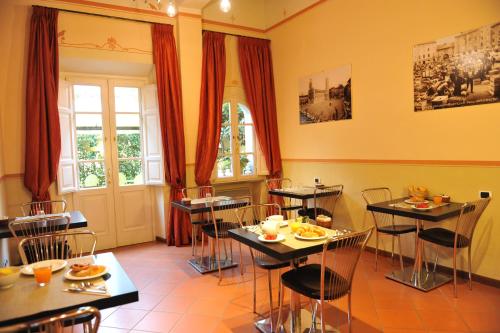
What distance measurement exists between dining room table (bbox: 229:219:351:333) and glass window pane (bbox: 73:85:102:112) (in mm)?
3313

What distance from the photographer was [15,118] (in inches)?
162

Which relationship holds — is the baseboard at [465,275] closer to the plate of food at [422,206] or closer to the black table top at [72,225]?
the plate of food at [422,206]

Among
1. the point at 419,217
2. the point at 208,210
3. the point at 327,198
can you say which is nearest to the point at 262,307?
the point at 208,210

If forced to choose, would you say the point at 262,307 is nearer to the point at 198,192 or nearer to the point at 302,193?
the point at 302,193

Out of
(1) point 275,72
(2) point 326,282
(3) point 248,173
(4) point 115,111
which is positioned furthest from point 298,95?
(2) point 326,282

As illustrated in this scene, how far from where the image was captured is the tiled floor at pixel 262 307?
8.86 ft

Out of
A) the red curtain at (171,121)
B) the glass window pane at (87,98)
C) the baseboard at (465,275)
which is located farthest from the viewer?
the red curtain at (171,121)

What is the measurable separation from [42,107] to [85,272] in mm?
3104

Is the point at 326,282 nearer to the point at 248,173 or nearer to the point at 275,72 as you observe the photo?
the point at 248,173

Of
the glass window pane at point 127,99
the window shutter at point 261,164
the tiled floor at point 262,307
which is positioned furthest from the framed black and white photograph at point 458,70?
the glass window pane at point 127,99

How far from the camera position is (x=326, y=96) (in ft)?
16.1

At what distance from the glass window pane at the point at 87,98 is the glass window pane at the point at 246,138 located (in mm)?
2200

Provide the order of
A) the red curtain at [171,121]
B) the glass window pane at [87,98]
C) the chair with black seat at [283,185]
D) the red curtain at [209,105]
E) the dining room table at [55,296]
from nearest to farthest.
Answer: the dining room table at [55,296], the glass window pane at [87,98], the red curtain at [171,121], the red curtain at [209,105], the chair with black seat at [283,185]

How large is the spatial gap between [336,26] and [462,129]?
2.18 metres
